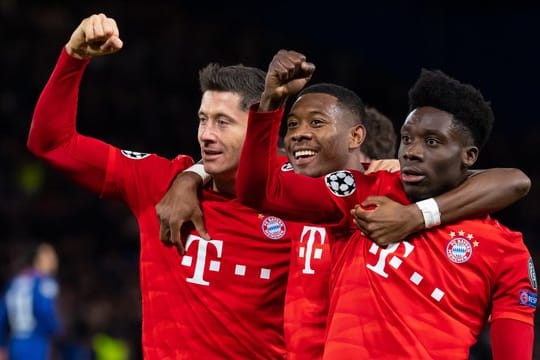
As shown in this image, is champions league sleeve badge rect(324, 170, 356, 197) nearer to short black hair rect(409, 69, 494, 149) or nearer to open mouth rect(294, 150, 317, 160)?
short black hair rect(409, 69, 494, 149)

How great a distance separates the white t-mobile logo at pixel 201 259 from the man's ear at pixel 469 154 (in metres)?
1.11

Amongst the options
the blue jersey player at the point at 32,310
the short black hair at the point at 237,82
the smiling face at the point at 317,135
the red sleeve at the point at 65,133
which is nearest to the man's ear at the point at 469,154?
the smiling face at the point at 317,135

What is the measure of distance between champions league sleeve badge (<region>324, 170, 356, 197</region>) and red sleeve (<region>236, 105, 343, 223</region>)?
3cm

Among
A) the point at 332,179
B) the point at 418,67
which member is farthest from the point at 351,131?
the point at 418,67

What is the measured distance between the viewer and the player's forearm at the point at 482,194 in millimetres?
3668

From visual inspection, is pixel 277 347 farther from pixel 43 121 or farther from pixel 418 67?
pixel 418 67

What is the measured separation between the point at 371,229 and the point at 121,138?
9.36m

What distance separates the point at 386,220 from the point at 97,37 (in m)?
1.19

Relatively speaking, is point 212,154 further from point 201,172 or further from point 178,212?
point 178,212

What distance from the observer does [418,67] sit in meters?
13.8

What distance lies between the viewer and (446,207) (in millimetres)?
3656

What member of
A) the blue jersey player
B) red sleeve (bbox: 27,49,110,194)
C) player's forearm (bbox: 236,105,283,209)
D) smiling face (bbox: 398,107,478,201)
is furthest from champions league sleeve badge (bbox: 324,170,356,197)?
the blue jersey player

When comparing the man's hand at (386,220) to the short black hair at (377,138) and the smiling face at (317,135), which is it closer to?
the smiling face at (317,135)

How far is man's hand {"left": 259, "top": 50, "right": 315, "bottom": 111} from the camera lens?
10.8ft
